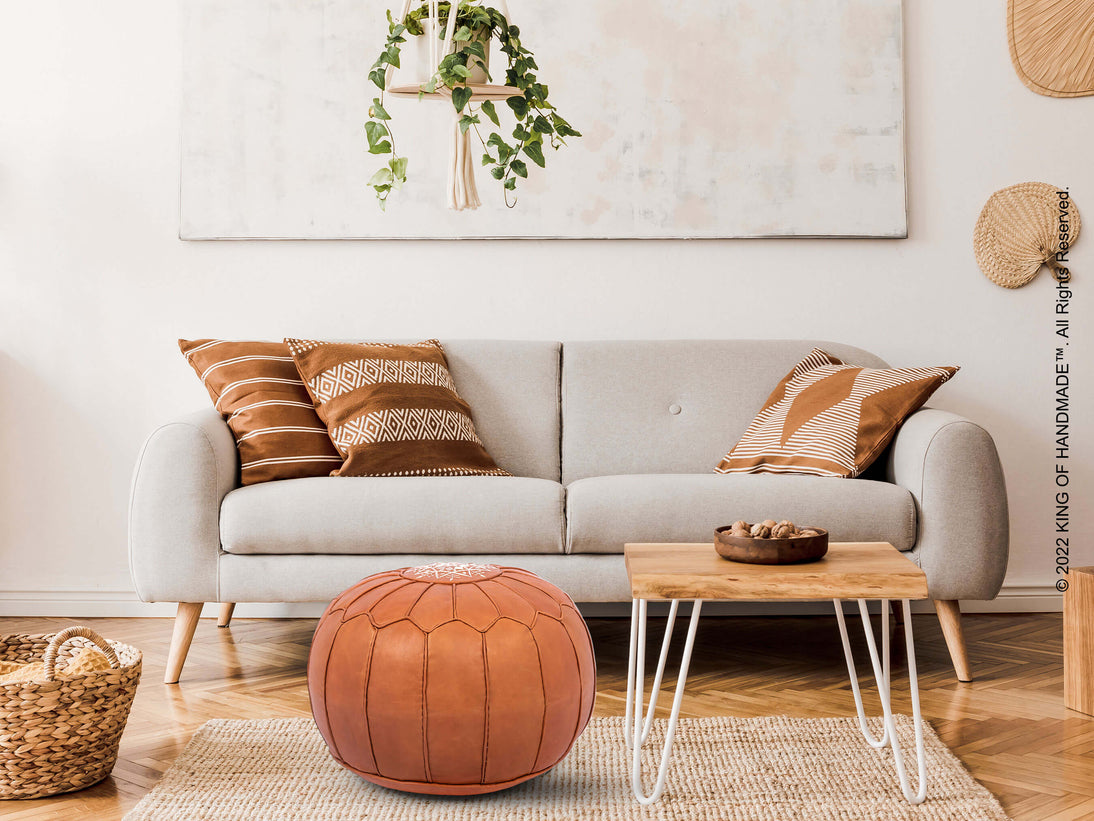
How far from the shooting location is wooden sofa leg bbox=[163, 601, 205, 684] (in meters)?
2.61

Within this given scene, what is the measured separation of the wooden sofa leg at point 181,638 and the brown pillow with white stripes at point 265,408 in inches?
14.0

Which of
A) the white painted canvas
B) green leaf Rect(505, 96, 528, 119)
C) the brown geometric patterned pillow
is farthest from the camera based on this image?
the white painted canvas

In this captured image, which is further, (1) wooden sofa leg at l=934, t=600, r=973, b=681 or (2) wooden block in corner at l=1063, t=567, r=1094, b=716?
(1) wooden sofa leg at l=934, t=600, r=973, b=681

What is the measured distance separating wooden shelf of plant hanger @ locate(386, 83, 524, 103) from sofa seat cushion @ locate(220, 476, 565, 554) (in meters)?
0.99

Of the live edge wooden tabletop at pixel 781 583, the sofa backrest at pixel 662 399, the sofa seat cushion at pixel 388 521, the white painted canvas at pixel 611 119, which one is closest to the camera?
the live edge wooden tabletop at pixel 781 583

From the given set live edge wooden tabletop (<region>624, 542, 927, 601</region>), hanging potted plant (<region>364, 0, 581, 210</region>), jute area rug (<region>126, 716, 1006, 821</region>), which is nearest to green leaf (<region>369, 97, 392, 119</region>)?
hanging potted plant (<region>364, 0, 581, 210</region>)

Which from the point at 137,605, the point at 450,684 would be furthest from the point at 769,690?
the point at 137,605

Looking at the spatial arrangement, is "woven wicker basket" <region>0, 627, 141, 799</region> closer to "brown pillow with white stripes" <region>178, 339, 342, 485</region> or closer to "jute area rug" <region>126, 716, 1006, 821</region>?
"jute area rug" <region>126, 716, 1006, 821</region>

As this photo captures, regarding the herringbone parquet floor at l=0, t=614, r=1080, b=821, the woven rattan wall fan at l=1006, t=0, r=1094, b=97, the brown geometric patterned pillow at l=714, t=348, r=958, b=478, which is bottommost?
the herringbone parquet floor at l=0, t=614, r=1080, b=821

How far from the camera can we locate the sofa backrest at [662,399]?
3.15 metres

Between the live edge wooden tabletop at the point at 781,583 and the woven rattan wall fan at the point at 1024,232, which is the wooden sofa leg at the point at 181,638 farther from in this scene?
the woven rattan wall fan at the point at 1024,232

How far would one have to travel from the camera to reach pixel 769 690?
100 inches

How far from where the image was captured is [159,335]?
3.51m

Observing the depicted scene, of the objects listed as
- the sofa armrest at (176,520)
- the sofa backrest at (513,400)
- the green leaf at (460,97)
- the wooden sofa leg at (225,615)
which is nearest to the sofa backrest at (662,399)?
the sofa backrest at (513,400)
